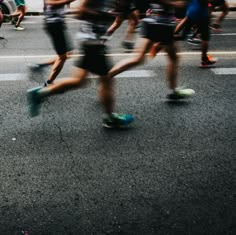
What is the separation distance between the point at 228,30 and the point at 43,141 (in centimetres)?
737

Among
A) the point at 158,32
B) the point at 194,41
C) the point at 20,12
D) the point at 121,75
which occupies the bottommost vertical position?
the point at 20,12

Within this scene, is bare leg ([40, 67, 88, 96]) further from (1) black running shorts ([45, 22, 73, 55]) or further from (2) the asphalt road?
(1) black running shorts ([45, 22, 73, 55])

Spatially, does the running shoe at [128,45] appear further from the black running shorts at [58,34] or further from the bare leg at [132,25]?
the black running shorts at [58,34]

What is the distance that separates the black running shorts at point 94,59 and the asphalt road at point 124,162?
727mm

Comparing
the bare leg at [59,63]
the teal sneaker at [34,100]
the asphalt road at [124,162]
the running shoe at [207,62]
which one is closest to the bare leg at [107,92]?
the asphalt road at [124,162]

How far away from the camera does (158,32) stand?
4.39m

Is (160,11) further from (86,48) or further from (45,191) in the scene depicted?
(45,191)

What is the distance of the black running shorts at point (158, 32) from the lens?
438 centimetres

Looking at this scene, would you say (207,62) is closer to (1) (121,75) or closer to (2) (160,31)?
(1) (121,75)

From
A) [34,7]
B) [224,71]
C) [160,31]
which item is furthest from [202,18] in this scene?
[34,7]

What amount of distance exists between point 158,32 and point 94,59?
39.2 inches

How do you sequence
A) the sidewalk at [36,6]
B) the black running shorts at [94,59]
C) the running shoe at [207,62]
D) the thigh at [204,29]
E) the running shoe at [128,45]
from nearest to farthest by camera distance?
1. the black running shorts at [94,59]
2. the thigh at [204,29]
3. the running shoe at [207,62]
4. the running shoe at [128,45]
5. the sidewalk at [36,6]

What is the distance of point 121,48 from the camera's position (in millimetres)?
8062

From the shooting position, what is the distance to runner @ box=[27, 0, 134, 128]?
11.8 feet
